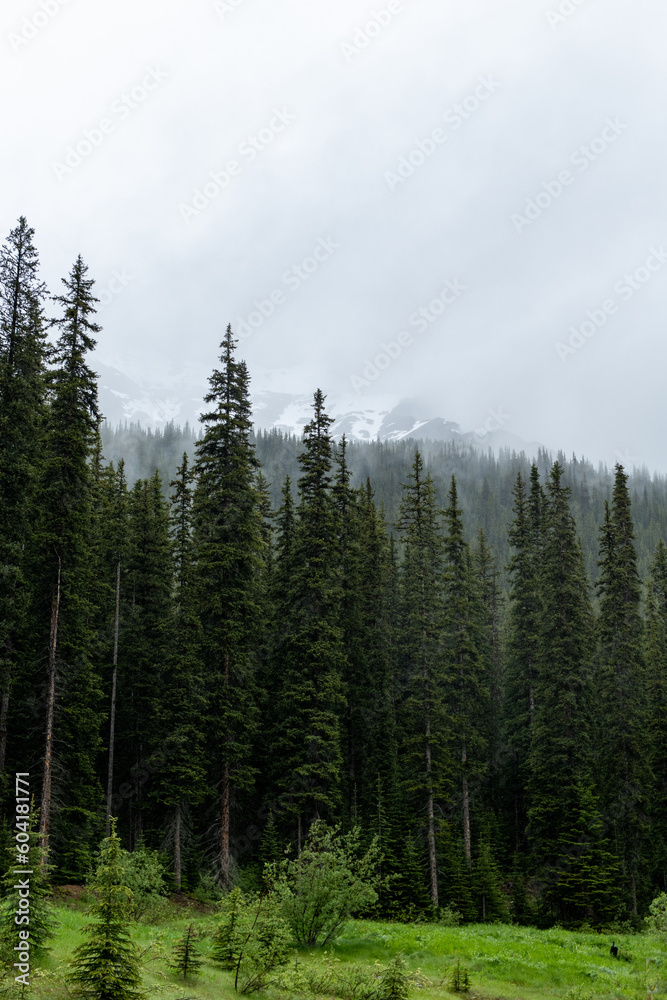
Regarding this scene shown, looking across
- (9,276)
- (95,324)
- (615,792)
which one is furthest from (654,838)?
(9,276)

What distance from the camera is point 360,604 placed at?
1545 inches

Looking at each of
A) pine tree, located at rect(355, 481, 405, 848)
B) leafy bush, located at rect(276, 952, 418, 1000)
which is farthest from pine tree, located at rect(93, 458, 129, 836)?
leafy bush, located at rect(276, 952, 418, 1000)

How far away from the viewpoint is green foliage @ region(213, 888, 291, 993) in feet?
41.9

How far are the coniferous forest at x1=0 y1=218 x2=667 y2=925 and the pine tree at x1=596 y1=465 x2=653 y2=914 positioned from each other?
0.14 metres

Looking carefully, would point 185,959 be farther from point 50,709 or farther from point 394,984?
point 50,709

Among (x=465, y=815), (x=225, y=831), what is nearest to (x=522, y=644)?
(x=465, y=815)

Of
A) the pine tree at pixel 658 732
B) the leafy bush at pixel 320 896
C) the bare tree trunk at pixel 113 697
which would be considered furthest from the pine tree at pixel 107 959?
the pine tree at pixel 658 732

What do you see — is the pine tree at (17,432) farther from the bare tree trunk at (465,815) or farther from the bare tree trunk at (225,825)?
the bare tree trunk at (465,815)

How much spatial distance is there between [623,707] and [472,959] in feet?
72.3

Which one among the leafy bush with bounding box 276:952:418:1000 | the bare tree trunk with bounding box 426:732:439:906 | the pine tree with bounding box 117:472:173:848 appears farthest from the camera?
the pine tree with bounding box 117:472:173:848

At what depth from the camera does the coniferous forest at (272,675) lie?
79.9 feet

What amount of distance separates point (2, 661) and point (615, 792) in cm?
3164

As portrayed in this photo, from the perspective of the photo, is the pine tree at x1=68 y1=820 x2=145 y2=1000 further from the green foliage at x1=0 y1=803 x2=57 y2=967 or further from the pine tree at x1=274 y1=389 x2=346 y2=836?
the pine tree at x1=274 y1=389 x2=346 y2=836

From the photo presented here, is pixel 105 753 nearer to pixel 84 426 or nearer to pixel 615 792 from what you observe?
pixel 84 426
